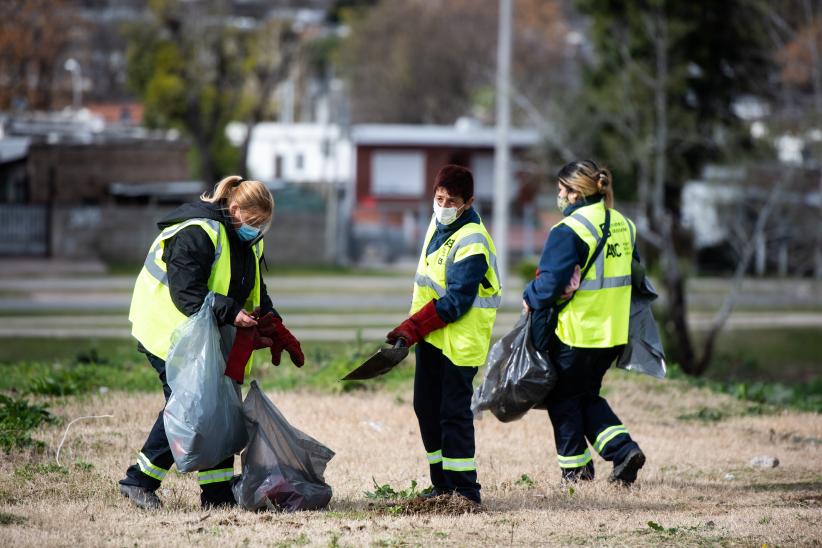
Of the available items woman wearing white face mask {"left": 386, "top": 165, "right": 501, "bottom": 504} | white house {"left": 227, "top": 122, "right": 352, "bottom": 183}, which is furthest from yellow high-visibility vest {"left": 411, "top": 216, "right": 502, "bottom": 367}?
white house {"left": 227, "top": 122, "right": 352, "bottom": 183}

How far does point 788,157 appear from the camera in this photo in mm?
17641

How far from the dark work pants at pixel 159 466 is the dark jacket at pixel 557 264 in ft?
6.24

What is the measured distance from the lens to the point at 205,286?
588 centimetres

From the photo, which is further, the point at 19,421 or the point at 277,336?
the point at 19,421

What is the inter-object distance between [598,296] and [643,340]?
0.54 metres

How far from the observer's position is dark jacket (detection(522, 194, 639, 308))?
6672mm

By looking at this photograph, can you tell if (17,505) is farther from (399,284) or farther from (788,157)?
(399,284)

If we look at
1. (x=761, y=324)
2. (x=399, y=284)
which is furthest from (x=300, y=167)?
(x=761, y=324)

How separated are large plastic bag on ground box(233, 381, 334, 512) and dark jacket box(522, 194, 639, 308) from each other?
1494 millimetres

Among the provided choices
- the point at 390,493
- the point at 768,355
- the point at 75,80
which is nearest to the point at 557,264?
the point at 390,493

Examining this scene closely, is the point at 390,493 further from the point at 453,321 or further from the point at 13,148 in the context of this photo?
the point at 13,148

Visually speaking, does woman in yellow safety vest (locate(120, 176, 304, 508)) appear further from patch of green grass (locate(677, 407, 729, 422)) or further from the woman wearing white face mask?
patch of green grass (locate(677, 407, 729, 422))

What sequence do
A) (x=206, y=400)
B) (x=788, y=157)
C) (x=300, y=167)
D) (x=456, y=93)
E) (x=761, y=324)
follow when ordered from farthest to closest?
1. (x=456, y=93)
2. (x=300, y=167)
3. (x=761, y=324)
4. (x=788, y=157)
5. (x=206, y=400)

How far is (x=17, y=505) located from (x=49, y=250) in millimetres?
26538
